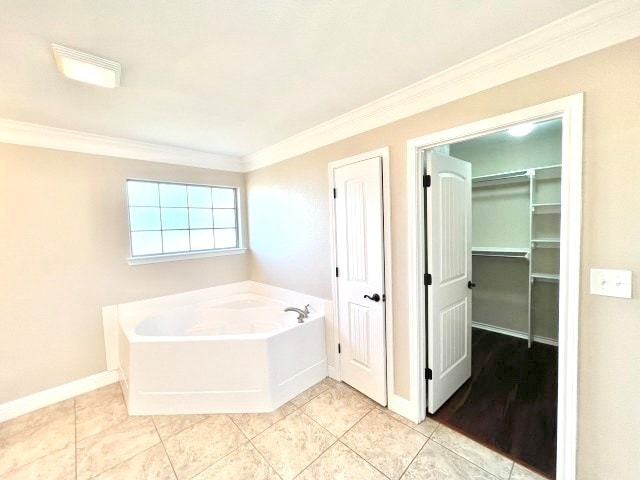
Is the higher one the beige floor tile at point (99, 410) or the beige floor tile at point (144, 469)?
the beige floor tile at point (144, 469)

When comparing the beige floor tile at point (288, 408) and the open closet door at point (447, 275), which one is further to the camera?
the beige floor tile at point (288, 408)

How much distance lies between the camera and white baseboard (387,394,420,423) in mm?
2024

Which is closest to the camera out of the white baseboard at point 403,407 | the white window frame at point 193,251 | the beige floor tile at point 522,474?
the beige floor tile at point 522,474

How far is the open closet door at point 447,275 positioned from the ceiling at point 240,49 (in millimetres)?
735

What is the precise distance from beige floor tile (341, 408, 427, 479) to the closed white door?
21 centimetres

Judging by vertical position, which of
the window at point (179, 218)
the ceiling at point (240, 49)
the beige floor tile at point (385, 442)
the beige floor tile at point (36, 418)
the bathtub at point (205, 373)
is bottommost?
the beige floor tile at point (36, 418)

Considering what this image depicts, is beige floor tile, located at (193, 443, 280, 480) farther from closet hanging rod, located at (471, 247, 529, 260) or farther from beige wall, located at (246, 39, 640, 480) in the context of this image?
closet hanging rod, located at (471, 247, 529, 260)

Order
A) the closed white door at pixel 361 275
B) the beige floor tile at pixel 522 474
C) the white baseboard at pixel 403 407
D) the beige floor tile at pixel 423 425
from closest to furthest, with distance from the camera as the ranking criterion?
A: the beige floor tile at pixel 522 474, the beige floor tile at pixel 423 425, the white baseboard at pixel 403 407, the closed white door at pixel 361 275

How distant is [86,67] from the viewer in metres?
1.41

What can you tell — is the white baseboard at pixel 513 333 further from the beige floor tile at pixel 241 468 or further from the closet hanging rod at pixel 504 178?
the beige floor tile at pixel 241 468

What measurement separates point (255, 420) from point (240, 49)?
2.46 m

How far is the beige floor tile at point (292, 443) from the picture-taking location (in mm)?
1691

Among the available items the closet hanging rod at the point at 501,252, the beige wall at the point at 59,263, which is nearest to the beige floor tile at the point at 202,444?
the beige wall at the point at 59,263

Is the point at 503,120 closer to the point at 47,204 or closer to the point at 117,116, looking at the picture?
the point at 117,116
